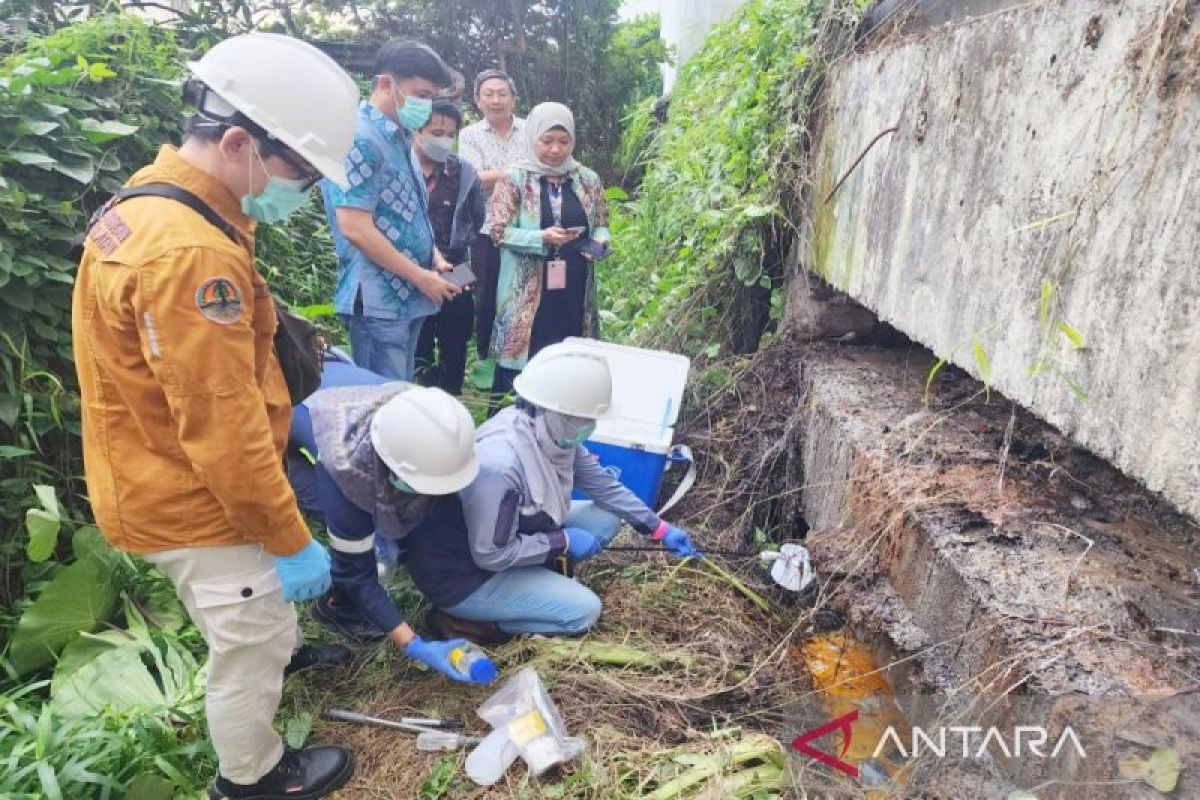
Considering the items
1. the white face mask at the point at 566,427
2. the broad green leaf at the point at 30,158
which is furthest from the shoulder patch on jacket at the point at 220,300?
the broad green leaf at the point at 30,158

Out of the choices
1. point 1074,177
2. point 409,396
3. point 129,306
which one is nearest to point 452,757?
point 409,396

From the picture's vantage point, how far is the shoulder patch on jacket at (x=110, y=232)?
1504mm

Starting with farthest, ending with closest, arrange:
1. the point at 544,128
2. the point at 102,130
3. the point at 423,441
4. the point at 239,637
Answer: the point at 544,128
the point at 102,130
the point at 423,441
the point at 239,637

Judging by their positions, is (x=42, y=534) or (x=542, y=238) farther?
(x=542, y=238)

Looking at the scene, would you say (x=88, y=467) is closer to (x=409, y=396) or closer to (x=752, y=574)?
(x=409, y=396)

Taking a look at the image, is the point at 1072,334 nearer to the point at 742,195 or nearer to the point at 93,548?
the point at 742,195

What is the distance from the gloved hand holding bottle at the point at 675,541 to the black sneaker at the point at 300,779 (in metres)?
1.41

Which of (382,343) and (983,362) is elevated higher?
(983,362)

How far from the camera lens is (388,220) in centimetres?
316

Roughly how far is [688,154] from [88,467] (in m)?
4.83

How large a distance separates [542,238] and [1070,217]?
8.60 ft

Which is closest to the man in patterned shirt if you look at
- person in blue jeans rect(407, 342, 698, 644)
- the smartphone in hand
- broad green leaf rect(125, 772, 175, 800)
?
the smartphone in hand

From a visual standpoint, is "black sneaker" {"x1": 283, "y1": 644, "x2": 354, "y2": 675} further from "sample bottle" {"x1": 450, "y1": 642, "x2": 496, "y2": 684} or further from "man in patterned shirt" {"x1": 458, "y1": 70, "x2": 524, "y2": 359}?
"man in patterned shirt" {"x1": 458, "y1": 70, "x2": 524, "y2": 359}

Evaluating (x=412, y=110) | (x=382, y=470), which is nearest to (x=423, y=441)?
(x=382, y=470)
